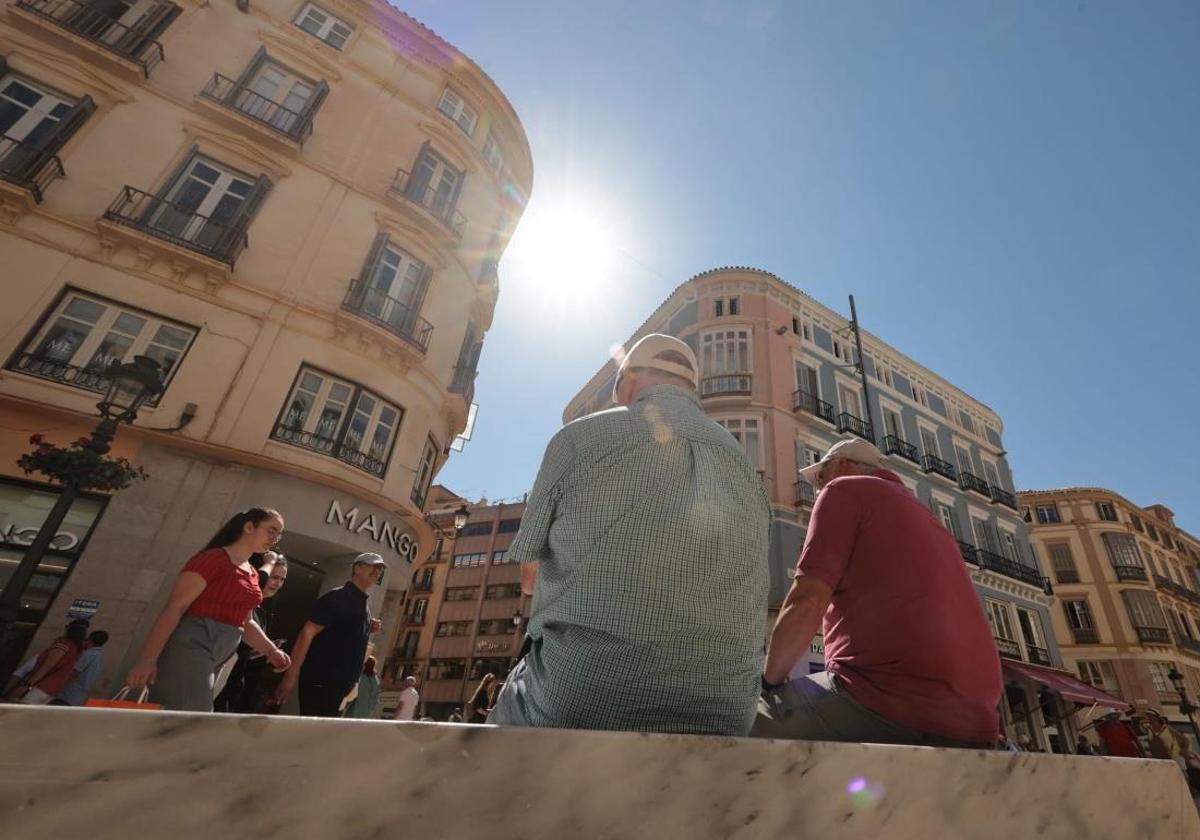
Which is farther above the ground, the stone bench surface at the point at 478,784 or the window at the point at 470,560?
the window at the point at 470,560

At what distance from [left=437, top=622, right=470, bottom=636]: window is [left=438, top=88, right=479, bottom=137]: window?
33247mm

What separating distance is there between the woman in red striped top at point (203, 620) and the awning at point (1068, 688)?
20030mm

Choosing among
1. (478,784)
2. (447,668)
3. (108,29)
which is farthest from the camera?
(447,668)

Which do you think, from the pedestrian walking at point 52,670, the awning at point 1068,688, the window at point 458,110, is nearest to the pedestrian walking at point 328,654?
the pedestrian walking at point 52,670

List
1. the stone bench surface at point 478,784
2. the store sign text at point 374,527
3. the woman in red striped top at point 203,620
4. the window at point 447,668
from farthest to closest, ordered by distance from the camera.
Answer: the window at point 447,668, the store sign text at point 374,527, the woman in red striped top at point 203,620, the stone bench surface at point 478,784

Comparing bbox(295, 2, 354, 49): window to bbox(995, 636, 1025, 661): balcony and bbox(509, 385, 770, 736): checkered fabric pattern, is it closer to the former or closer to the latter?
bbox(509, 385, 770, 736): checkered fabric pattern

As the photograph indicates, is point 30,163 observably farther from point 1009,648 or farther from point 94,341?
point 1009,648

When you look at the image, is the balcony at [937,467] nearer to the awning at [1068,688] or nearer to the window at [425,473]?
the awning at [1068,688]

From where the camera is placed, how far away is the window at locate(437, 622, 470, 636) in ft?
125

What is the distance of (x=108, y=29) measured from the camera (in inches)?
424

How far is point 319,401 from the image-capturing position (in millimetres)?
10078

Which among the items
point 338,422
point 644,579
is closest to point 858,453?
point 644,579

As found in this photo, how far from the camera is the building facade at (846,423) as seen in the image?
16.9 m

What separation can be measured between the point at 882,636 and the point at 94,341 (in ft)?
38.1
